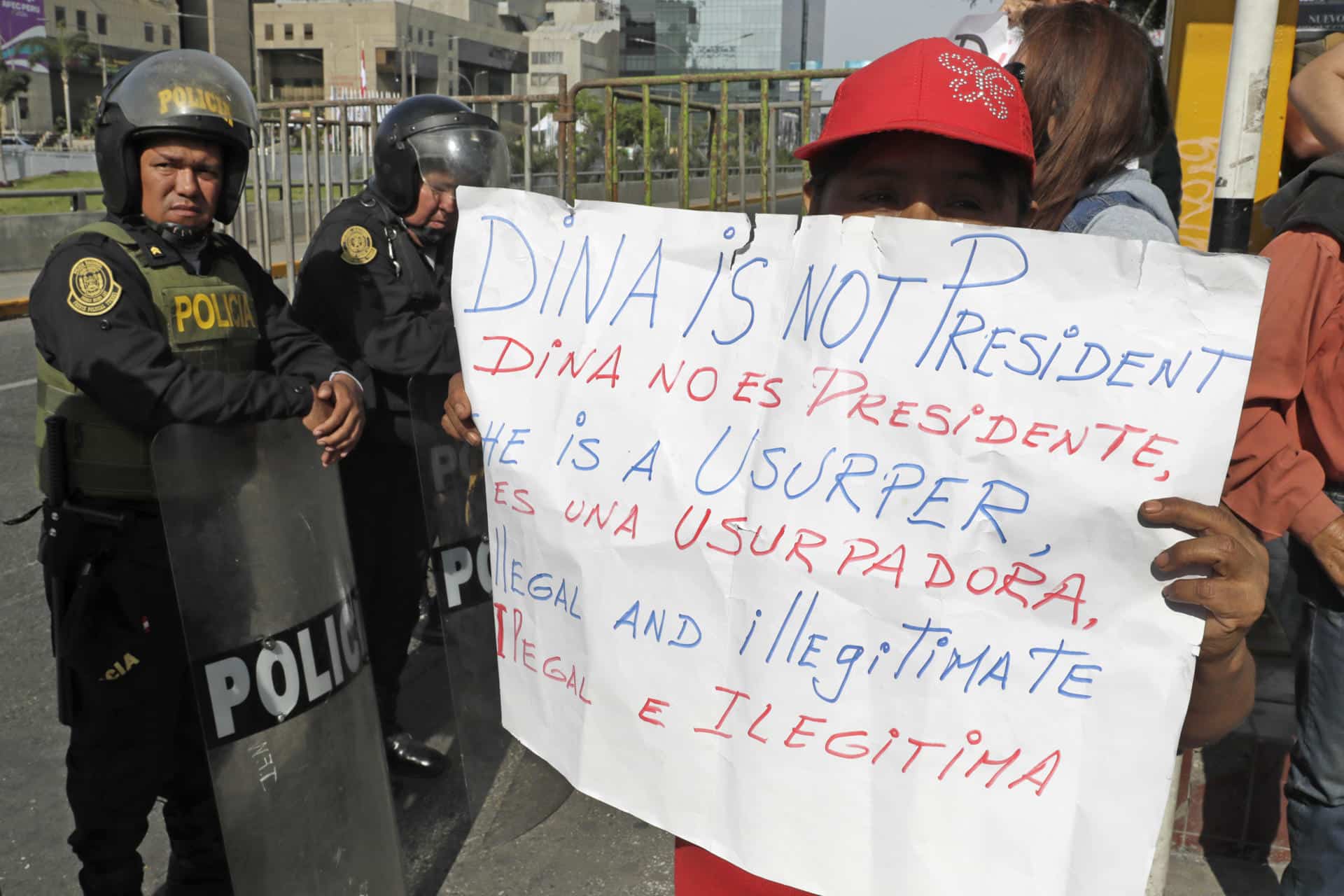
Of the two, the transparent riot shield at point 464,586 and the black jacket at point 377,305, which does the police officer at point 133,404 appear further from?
the black jacket at point 377,305

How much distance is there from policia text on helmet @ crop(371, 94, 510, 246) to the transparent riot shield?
1.20 m

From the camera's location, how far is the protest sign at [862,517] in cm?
123

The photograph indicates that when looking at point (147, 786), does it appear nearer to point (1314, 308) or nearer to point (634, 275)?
point (634, 275)

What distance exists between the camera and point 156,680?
2396mm

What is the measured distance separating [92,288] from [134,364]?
185 mm

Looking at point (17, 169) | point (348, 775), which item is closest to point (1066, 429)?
point (348, 775)

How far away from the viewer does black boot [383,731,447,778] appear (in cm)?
339

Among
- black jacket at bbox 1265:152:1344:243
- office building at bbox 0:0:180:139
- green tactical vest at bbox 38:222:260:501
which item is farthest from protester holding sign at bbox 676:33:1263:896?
office building at bbox 0:0:180:139

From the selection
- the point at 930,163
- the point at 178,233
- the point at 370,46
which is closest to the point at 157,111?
the point at 178,233

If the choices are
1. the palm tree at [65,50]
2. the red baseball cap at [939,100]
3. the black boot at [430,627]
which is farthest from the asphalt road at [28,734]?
the palm tree at [65,50]

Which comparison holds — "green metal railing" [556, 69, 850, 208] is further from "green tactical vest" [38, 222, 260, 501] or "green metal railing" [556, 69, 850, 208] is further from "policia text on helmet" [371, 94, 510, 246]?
"green tactical vest" [38, 222, 260, 501]

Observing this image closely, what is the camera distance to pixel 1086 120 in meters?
2.07

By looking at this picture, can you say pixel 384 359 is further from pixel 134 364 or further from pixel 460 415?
pixel 460 415

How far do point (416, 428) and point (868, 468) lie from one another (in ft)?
4.27
